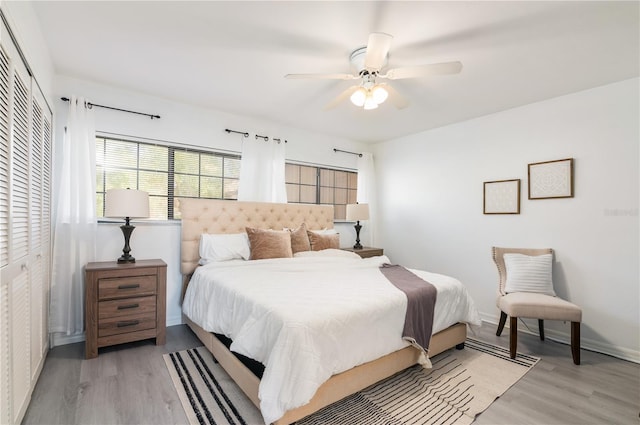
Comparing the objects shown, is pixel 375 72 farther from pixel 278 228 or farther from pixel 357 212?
pixel 357 212

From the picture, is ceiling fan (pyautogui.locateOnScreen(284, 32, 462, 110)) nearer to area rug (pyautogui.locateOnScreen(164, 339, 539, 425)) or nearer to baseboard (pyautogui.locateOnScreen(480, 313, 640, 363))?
area rug (pyautogui.locateOnScreen(164, 339, 539, 425))

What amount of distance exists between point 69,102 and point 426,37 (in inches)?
128

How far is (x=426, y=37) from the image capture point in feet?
7.28

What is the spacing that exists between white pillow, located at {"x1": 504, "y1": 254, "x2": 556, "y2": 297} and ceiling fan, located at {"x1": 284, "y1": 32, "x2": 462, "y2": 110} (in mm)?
2070

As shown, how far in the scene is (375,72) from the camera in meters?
2.37

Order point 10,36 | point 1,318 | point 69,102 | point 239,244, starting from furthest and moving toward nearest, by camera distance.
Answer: point 239,244, point 69,102, point 10,36, point 1,318

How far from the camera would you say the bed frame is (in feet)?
6.12

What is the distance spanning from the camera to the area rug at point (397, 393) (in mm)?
1931

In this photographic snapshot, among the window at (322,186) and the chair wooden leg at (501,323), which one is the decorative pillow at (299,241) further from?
the chair wooden leg at (501,323)

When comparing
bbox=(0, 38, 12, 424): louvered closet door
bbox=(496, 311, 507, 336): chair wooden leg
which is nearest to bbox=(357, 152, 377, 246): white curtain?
bbox=(496, 311, 507, 336): chair wooden leg

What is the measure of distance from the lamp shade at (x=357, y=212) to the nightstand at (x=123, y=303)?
8.77 feet

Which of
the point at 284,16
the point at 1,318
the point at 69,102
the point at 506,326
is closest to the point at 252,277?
the point at 1,318

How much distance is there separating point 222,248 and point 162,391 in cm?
145

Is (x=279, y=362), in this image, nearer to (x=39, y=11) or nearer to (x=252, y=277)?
(x=252, y=277)
